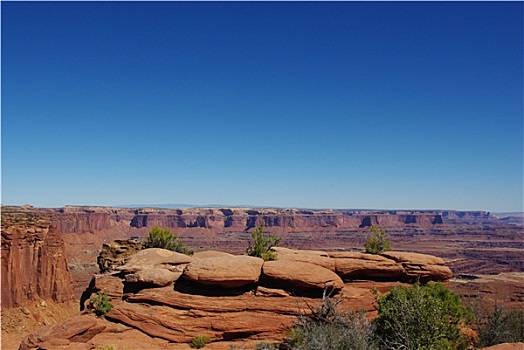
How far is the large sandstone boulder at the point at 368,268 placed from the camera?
2255cm

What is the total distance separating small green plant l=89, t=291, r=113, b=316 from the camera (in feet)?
66.6

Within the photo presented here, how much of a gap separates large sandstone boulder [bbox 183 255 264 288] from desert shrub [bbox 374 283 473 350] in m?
6.58

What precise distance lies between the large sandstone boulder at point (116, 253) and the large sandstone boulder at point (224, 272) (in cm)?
715

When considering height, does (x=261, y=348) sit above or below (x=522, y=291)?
above

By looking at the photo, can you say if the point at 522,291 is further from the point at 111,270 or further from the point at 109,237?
the point at 109,237

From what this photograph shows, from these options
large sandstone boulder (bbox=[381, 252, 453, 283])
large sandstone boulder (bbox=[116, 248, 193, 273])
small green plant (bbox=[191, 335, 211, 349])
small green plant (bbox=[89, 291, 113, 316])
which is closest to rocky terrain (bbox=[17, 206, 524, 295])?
large sandstone boulder (bbox=[116, 248, 193, 273])

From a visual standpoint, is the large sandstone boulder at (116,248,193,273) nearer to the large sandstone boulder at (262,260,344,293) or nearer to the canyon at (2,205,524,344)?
the canyon at (2,205,524,344)

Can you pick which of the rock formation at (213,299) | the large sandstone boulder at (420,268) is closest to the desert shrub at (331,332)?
the rock formation at (213,299)

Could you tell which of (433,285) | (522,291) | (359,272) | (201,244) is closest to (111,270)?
(359,272)

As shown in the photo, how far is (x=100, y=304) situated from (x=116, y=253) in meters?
6.15

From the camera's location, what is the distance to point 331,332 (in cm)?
1489

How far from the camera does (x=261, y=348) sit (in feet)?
55.9

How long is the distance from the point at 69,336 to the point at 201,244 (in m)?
135

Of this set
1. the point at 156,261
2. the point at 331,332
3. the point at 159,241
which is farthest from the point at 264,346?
the point at 159,241
